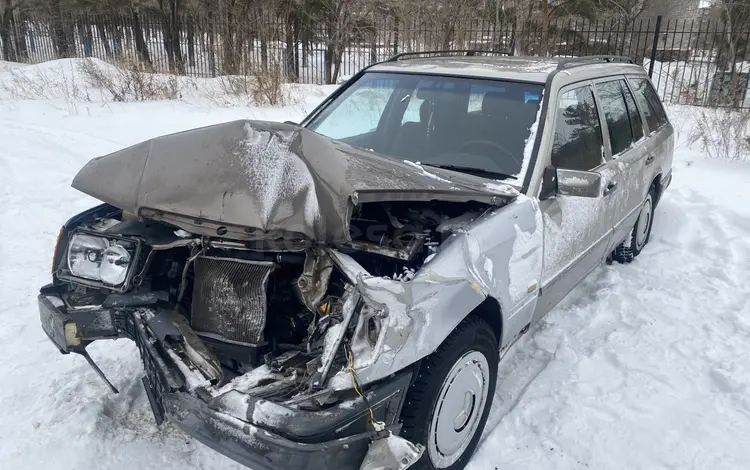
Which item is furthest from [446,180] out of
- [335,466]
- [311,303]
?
[335,466]

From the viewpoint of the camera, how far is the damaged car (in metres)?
1.95

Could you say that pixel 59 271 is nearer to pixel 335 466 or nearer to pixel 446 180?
pixel 335 466

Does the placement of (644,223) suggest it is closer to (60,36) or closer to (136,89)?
(136,89)

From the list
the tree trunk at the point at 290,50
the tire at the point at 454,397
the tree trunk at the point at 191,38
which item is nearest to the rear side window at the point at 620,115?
the tire at the point at 454,397

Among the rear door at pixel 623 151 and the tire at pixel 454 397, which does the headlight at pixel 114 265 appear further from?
the rear door at pixel 623 151

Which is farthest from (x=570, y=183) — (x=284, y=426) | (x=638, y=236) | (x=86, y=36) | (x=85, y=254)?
(x=86, y=36)

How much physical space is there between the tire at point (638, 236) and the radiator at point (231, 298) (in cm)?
366

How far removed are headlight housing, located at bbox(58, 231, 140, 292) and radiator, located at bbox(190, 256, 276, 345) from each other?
1.06ft

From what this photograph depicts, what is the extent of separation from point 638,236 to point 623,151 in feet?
4.36

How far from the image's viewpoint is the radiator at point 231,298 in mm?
2428

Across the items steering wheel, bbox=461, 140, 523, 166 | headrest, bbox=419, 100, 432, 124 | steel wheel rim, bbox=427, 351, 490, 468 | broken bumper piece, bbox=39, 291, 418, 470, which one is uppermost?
headrest, bbox=419, 100, 432, 124

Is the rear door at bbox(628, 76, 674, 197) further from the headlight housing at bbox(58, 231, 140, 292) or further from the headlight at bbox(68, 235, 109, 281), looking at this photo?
the headlight at bbox(68, 235, 109, 281)

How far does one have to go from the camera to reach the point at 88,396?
2924 millimetres

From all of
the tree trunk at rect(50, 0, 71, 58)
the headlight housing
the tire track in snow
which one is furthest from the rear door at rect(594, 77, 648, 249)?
the tree trunk at rect(50, 0, 71, 58)
